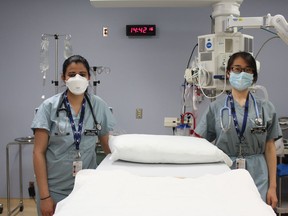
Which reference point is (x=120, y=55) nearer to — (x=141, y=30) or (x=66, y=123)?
(x=141, y=30)

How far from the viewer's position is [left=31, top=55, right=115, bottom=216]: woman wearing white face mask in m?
1.67

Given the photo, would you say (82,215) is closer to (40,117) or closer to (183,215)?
(183,215)

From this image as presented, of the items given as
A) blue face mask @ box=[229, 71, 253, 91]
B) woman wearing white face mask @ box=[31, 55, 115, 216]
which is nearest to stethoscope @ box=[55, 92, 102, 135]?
woman wearing white face mask @ box=[31, 55, 115, 216]

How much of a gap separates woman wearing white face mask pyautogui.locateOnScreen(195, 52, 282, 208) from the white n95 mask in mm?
756

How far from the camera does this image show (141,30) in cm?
351

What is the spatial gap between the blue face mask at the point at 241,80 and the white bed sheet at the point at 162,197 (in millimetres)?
822

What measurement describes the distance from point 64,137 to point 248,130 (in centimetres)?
98

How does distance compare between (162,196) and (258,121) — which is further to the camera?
(258,121)

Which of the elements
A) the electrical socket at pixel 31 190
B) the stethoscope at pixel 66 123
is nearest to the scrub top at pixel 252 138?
the stethoscope at pixel 66 123

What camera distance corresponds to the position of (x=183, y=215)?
0.84 m

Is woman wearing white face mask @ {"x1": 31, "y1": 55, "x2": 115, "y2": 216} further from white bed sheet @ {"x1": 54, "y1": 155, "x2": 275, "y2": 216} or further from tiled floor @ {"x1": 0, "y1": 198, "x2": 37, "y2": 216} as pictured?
tiled floor @ {"x1": 0, "y1": 198, "x2": 37, "y2": 216}

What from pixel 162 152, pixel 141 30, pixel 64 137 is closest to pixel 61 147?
pixel 64 137

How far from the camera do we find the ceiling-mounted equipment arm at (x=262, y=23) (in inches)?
67.9

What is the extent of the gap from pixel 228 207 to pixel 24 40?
10.8 feet
